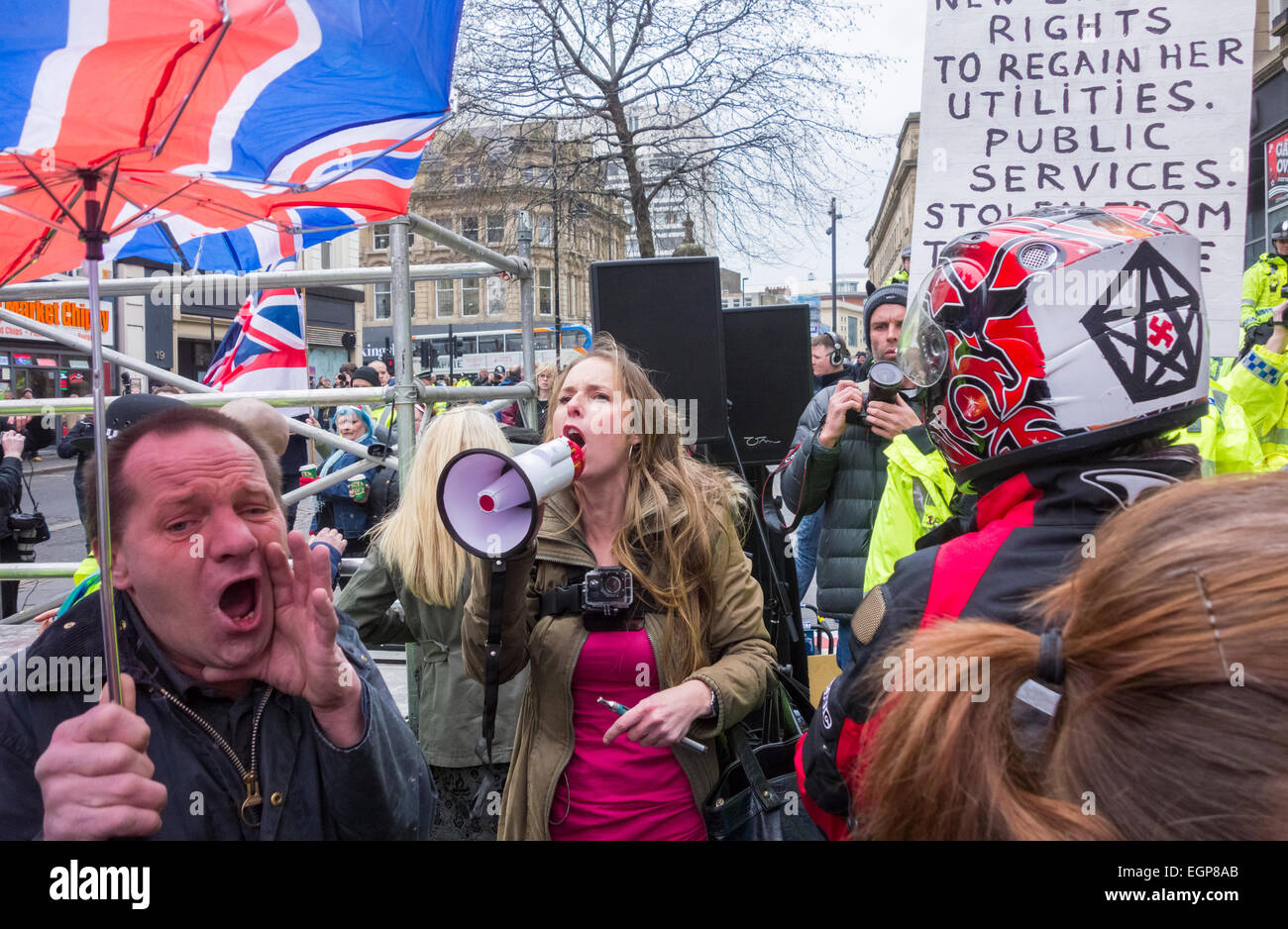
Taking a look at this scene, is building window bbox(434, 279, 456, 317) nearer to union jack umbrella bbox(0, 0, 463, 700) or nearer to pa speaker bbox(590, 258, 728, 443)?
pa speaker bbox(590, 258, 728, 443)

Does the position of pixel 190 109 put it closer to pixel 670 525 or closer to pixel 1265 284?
pixel 670 525

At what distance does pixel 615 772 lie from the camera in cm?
221

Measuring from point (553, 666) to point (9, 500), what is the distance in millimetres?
6512

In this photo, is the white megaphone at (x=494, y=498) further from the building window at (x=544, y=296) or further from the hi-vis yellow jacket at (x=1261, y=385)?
the building window at (x=544, y=296)

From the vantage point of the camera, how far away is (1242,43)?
8.71 ft

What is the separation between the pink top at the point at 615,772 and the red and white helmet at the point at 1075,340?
3.34ft

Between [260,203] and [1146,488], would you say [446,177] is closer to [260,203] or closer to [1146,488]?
[260,203]

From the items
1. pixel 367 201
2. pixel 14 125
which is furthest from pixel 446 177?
pixel 14 125

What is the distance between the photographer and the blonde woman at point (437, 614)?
2793 mm

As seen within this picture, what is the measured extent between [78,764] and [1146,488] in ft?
5.23

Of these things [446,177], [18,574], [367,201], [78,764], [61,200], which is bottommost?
[18,574]

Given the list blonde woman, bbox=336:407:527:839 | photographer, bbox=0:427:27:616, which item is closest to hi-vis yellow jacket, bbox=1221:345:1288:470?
blonde woman, bbox=336:407:527:839

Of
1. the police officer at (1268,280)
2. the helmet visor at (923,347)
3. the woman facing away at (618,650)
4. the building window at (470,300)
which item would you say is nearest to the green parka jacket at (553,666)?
the woman facing away at (618,650)


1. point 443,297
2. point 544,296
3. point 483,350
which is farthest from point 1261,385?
point 443,297
